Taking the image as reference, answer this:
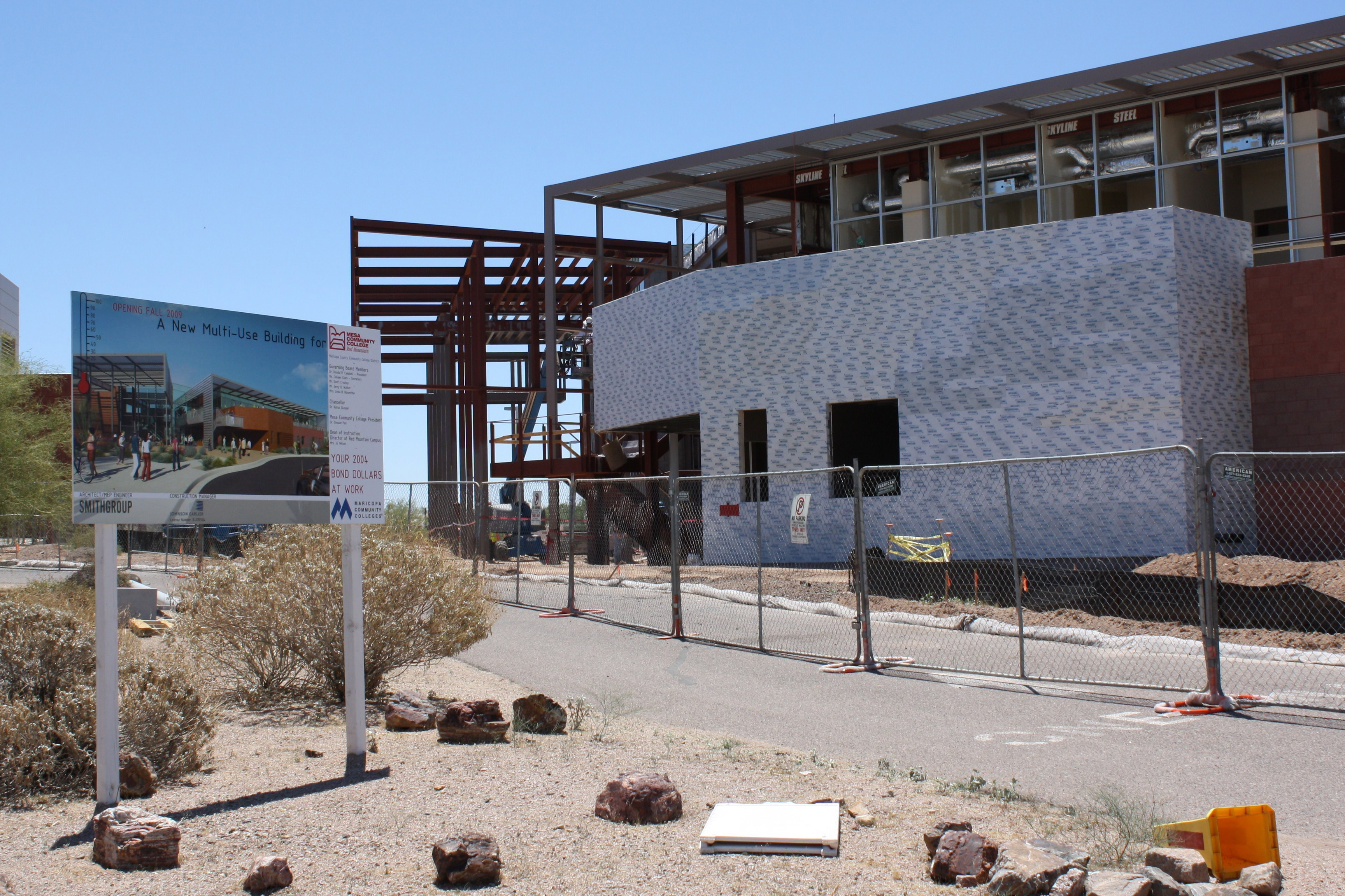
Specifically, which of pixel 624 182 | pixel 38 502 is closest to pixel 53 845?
pixel 38 502

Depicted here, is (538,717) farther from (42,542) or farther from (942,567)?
(42,542)

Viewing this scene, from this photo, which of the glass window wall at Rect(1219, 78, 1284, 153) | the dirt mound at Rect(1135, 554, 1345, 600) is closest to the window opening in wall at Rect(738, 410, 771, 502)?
the dirt mound at Rect(1135, 554, 1345, 600)

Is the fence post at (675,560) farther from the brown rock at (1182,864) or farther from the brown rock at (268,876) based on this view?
the brown rock at (1182,864)

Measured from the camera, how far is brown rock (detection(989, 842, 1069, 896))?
14.8 feet

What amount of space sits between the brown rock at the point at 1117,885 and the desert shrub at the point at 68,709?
17.6 feet

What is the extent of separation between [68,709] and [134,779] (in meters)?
0.68

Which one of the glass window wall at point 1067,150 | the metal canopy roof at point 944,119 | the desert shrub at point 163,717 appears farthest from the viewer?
the glass window wall at point 1067,150

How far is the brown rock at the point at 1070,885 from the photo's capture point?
4422 mm

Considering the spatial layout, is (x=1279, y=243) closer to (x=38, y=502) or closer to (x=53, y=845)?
(x=53, y=845)

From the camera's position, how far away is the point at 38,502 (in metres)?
22.1

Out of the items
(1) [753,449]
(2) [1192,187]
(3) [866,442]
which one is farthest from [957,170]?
(1) [753,449]

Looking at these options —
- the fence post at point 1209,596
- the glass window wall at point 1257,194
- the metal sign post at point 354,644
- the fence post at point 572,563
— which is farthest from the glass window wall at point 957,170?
the metal sign post at point 354,644

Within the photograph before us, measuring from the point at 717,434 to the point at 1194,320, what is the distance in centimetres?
1013

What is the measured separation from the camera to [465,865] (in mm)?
4941
